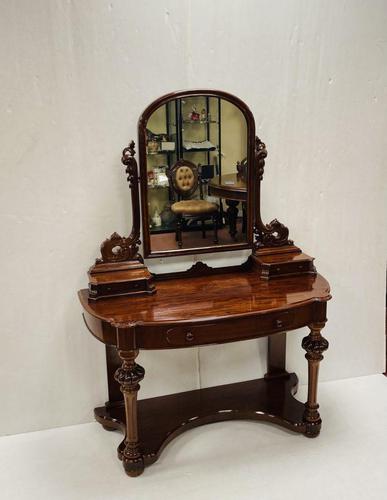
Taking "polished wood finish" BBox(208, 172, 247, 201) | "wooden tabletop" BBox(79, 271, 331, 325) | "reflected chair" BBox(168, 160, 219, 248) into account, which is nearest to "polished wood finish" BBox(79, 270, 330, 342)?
"wooden tabletop" BBox(79, 271, 331, 325)

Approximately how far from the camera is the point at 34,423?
2424 millimetres

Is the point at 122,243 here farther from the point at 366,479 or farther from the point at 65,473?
the point at 366,479

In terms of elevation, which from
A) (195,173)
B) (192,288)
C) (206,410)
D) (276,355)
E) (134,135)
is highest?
(134,135)

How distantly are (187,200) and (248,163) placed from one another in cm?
30

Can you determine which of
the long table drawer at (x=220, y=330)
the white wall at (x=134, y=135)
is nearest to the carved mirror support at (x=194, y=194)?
the white wall at (x=134, y=135)

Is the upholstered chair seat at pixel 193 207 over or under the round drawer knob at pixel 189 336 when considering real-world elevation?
over

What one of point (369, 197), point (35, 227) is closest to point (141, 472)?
point (35, 227)

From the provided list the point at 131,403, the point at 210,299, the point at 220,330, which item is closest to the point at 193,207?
the point at 210,299

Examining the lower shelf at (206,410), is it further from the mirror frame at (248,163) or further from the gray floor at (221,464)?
the mirror frame at (248,163)

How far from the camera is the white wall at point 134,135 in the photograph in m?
2.09

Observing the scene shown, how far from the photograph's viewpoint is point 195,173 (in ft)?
7.28

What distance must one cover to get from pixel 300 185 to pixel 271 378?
3.10ft

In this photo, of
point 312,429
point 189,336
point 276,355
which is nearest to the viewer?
point 189,336

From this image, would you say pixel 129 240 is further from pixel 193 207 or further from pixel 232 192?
pixel 232 192
